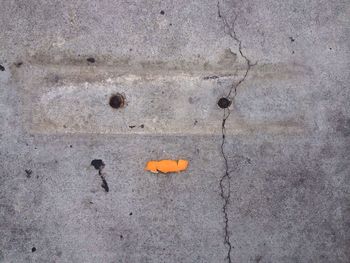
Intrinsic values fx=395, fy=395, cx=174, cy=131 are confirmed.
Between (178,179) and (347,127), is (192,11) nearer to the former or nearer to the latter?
(178,179)

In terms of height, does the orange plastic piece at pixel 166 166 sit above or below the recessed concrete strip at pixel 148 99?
below

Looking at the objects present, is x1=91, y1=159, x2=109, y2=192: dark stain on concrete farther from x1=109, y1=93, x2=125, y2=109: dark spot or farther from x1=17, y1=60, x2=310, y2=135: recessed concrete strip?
x1=109, y1=93, x2=125, y2=109: dark spot

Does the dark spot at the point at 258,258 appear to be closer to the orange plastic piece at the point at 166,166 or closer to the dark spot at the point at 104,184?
the orange plastic piece at the point at 166,166

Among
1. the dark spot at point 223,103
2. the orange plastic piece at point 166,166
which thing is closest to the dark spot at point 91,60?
the orange plastic piece at point 166,166

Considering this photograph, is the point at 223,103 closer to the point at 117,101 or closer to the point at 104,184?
the point at 117,101

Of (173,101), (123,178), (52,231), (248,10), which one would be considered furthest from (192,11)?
(52,231)

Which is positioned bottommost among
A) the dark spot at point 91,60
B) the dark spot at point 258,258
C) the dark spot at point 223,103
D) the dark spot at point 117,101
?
the dark spot at point 258,258

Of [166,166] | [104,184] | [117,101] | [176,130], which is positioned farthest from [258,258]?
[117,101]
